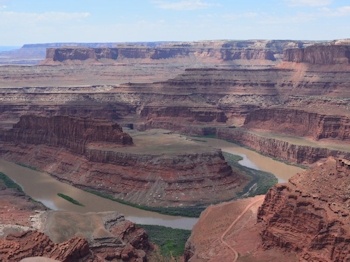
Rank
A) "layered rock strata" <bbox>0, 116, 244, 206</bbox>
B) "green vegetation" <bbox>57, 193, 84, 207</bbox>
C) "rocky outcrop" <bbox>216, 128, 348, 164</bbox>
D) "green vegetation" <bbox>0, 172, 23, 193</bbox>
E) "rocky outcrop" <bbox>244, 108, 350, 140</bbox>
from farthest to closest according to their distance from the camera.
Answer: "rocky outcrop" <bbox>244, 108, 350, 140</bbox>, "rocky outcrop" <bbox>216, 128, 348, 164</bbox>, "green vegetation" <bbox>0, 172, 23, 193</bbox>, "layered rock strata" <bbox>0, 116, 244, 206</bbox>, "green vegetation" <bbox>57, 193, 84, 207</bbox>

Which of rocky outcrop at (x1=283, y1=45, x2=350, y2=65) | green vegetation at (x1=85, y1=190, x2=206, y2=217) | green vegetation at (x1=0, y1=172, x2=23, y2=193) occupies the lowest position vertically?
Answer: green vegetation at (x1=0, y1=172, x2=23, y2=193)

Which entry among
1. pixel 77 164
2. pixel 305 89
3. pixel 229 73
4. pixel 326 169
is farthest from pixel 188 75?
pixel 326 169

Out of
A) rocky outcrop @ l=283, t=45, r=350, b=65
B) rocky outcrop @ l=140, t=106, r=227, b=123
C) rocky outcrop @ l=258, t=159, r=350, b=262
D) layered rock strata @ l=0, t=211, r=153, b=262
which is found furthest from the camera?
rocky outcrop @ l=283, t=45, r=350, b=65

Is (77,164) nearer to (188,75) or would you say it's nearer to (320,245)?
(320,245)

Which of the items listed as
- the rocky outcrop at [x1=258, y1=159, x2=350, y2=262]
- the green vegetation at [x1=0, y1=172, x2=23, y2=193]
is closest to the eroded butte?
the rocky outcrop at [x1=258, y1=159, x2=350, y2=262]

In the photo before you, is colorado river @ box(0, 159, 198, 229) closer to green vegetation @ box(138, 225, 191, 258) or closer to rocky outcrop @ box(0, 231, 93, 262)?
green vegetation @ box(138, 225, 191, 258)

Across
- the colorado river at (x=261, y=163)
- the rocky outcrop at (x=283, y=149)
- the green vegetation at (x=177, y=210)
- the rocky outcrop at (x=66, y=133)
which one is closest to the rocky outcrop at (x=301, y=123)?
the rocky outcrop at (x=283, y=149)

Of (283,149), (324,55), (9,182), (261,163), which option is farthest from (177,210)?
(324,55)
